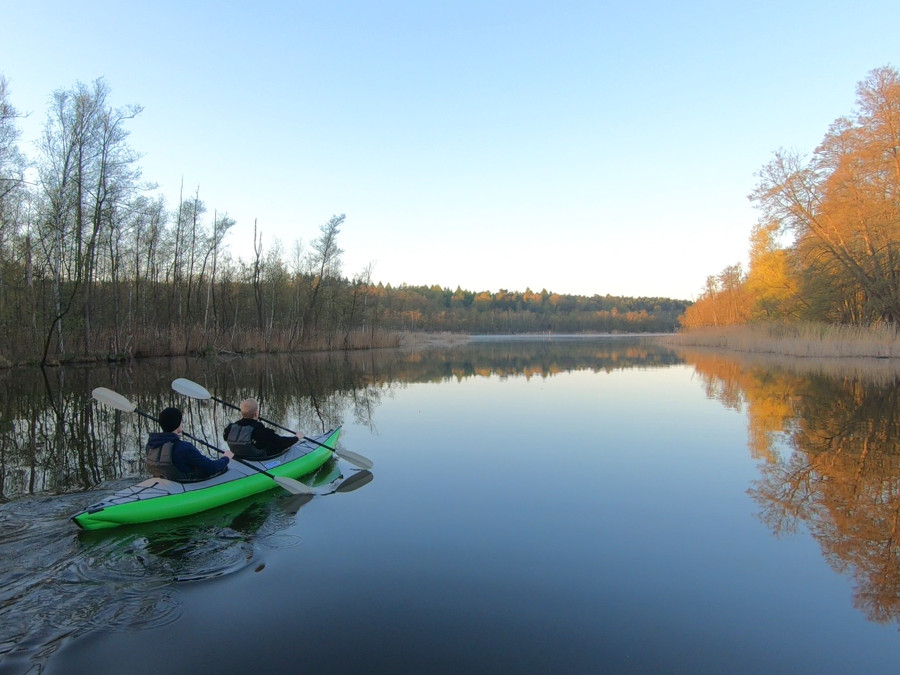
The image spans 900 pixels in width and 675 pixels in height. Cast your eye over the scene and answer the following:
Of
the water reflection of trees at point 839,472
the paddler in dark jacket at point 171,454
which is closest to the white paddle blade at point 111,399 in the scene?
the paddler in dark jacket at point 171,454

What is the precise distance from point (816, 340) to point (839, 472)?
792 inches

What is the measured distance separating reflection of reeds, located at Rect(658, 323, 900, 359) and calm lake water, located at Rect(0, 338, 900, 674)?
14894mm

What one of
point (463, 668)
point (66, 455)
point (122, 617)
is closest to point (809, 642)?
point (463, 668)

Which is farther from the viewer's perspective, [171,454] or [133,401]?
[133,401]

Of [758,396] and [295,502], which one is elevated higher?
[758,396]

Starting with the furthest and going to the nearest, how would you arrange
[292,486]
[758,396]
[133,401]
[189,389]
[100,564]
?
[758,396]
[133,401]
[189,389]
[292,486]
[100,564]

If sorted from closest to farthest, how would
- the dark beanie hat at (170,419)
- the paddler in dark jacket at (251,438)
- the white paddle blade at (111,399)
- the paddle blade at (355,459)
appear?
the dark beanie hat at (170,419)
the paddler in dark jacket at (251,438)
the white paddle blade at (111,399)
the paddle blade at (355,459)

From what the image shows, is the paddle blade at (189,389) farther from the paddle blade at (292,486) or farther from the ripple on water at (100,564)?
the paddle blade at (292,486)

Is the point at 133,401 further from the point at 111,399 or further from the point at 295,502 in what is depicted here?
the point at 295,502

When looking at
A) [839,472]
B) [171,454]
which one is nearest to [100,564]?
[171,454]

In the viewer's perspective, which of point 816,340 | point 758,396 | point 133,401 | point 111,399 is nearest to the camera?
point 111,399

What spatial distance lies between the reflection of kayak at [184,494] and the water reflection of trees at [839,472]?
4969 millimetres

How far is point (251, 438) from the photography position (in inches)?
239

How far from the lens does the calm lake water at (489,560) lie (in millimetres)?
2980
